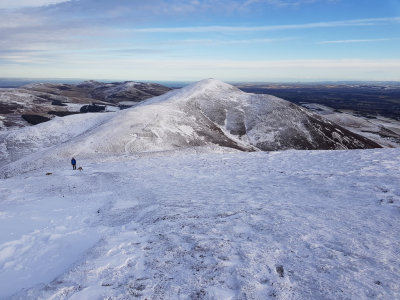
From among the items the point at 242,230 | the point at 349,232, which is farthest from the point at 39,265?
the point at 349,232

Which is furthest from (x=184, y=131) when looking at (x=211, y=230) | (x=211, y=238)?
(x=211, y=238)

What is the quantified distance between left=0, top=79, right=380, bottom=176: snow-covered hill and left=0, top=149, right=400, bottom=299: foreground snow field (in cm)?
3040

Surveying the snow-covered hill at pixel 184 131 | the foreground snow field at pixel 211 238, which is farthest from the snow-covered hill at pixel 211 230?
the snow-covered hill at pixel 184 131

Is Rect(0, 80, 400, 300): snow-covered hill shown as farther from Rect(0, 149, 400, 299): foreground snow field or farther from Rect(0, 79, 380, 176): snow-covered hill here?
Rect(0, 79, 380, 176): snow-covered hill

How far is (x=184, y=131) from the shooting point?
201ft

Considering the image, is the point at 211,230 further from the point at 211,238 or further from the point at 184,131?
the point at 184,131

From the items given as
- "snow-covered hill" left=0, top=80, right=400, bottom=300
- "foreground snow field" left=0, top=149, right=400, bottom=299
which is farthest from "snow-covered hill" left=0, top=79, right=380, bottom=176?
"foreground snow field" left=0, top=149, right=400, bottom=299

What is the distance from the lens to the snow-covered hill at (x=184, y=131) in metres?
49.9

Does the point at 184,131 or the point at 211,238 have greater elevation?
the point at 211,238

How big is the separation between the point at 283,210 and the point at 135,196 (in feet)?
29.7

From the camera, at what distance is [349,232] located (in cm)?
1005

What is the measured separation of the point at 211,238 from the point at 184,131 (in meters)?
51.8

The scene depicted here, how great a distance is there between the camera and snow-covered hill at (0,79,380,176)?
49.9 metres

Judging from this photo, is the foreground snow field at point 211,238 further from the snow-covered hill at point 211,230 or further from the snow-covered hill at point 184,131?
the snow-covered hill at point 184,131
